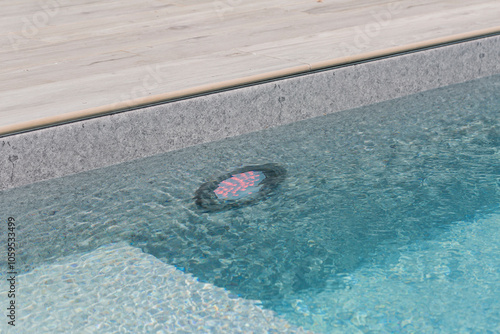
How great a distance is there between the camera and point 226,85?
4422 mm

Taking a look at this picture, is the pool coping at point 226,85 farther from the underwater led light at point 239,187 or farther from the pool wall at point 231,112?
the underwater led light at point 239,187

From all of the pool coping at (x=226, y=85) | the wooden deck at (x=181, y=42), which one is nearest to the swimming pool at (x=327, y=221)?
the pool coping at (x=226, y=85)

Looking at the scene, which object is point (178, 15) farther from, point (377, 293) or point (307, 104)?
point (377, 293)

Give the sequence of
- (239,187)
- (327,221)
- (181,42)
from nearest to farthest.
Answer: (327,221) < (239,187) < (181,42)

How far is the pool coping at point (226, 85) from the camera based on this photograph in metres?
3.93

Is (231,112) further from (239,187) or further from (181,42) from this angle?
(181,42)

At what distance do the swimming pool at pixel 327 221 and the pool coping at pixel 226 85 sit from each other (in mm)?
396

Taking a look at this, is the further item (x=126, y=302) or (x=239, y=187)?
(x=239, y=187)

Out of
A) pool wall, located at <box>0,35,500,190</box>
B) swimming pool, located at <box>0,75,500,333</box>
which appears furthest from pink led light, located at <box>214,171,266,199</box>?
pool wall, located at <box>0,35,500,190</box>

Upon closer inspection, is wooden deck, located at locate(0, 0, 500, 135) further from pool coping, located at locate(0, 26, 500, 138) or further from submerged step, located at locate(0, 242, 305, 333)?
submerged step, located at locate(0, 242, 305, 333)

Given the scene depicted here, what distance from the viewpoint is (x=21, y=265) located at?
10.6ft

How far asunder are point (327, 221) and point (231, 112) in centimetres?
134

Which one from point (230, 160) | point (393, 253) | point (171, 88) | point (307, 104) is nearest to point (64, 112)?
point (171, 88)

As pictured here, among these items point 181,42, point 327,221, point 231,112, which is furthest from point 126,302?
point 181,42
